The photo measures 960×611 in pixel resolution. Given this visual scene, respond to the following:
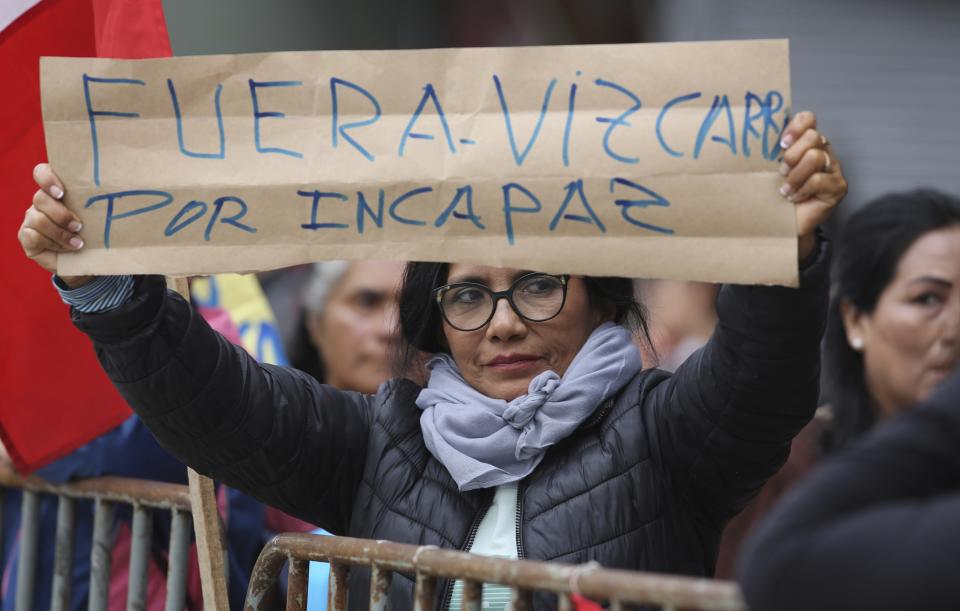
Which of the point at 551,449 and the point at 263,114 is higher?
the point at 263,114

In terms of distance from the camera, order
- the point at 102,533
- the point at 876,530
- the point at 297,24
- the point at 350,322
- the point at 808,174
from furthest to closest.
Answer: the point at 297,24 → the point at 350,322 → the point at 102,533 → the point at 808,174 → the point at 876,530

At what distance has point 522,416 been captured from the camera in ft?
8.89

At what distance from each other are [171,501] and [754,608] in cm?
218

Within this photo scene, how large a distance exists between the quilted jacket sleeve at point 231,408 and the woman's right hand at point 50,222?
0.15 meters

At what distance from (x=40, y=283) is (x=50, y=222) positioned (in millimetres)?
852

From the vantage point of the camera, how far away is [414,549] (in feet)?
7.77

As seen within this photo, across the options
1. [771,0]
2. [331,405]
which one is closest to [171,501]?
[331,405]

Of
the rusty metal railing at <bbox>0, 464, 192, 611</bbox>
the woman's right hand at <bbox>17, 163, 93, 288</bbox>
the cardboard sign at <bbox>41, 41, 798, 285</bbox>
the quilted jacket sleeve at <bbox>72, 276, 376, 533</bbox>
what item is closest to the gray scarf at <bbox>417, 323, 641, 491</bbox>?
Result: the quilted jacket sleeve at <bbox>72, 276, 376, 533</bbox>

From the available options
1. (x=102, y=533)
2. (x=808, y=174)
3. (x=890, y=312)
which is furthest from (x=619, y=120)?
(x=102, y=533)

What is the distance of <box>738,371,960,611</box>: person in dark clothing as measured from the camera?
4.44ft

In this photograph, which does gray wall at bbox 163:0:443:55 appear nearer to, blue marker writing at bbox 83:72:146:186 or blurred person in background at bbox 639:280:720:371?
blurred person in background at bbox 639:280:720:371

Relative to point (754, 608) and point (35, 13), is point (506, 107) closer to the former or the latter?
point (754, 608)

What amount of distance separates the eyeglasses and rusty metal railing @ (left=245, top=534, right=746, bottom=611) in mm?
571

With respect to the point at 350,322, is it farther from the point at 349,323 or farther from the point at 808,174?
the point at 808,174
